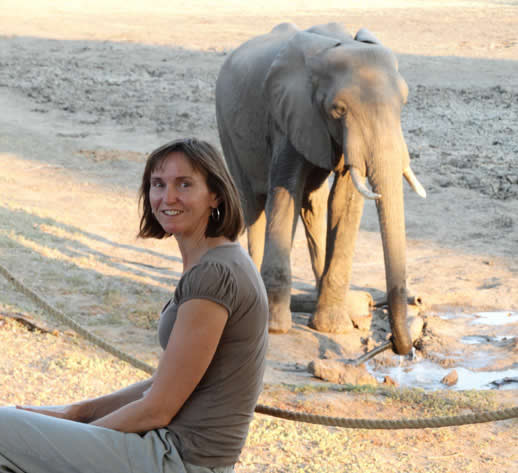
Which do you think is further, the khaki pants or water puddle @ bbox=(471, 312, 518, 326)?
water puddle @ bbox=(471, 312, 518, 326)

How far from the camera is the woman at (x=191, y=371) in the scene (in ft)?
7.75

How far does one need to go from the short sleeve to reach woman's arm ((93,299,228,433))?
0.02 m

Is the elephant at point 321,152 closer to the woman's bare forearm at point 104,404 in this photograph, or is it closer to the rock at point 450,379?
the rock at point 450,379

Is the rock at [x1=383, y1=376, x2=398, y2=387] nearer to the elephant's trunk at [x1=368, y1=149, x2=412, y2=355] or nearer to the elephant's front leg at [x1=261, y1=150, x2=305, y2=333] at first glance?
the elephant's trunk at [x1=368, y1=149, x2=412, y2=355]

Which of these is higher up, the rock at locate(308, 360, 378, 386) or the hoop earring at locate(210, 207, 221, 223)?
the hoop earring at locate(210, 207, 221, 223)

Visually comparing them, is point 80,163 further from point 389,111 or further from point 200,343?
point 200,343

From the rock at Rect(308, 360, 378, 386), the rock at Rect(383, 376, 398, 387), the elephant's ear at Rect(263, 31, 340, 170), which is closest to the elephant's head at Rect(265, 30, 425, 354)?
the elephant's ear at Rect(263, 31, 340, 170)

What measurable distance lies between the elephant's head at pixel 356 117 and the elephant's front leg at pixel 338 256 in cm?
33

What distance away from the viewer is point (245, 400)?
2.49 m

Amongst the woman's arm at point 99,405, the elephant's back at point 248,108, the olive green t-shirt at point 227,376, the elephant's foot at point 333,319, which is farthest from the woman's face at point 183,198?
the elephant's back at point 248,108

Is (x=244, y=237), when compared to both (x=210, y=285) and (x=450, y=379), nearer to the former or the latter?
(x=450, y=379)

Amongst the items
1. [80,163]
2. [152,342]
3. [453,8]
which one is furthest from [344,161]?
[453,8]

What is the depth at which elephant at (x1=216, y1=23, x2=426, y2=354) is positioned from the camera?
19.2ft

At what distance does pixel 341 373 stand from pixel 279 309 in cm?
123
